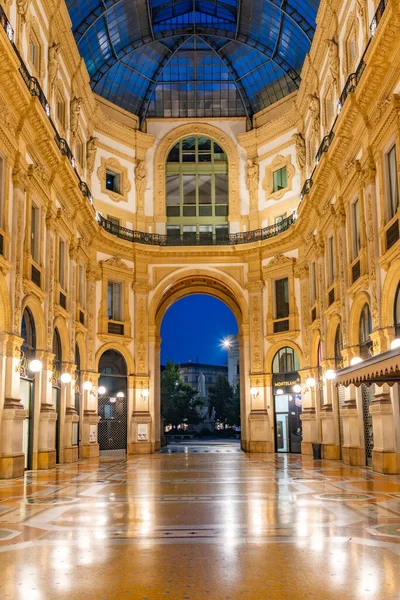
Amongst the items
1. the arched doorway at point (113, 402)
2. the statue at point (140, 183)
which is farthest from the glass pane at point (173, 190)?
the arched doorway at point (113, 402)

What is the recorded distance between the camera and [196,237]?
136 feet

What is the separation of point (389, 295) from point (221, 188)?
24.0m

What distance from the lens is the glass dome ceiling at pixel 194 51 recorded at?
118ft

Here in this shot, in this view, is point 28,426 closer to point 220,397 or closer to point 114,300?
point 114,300

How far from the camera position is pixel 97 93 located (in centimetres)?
4028

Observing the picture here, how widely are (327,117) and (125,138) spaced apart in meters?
15.1

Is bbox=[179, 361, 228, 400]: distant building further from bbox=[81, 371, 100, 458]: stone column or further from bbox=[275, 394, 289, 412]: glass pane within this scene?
bbox=[81, 371, 100, 458]: stone column

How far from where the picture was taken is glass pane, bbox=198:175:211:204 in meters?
42.8

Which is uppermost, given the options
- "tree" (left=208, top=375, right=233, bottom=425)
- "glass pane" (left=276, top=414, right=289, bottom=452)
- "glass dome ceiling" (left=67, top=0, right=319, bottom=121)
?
"glass dome ceiling" (left=67, top=0, right=319, bottom=121)

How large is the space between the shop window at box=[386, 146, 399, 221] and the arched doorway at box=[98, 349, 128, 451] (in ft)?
70.2

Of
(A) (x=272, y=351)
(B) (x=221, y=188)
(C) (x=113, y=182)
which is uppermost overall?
(B) (x=221, y=188)

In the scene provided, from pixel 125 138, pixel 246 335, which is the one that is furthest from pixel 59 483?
pixel 125 138

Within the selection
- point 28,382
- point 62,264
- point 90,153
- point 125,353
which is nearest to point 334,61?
point 62,264

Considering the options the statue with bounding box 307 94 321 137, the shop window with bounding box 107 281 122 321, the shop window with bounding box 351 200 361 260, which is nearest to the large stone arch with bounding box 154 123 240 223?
the shop window with bounding box 107 281 122 321
